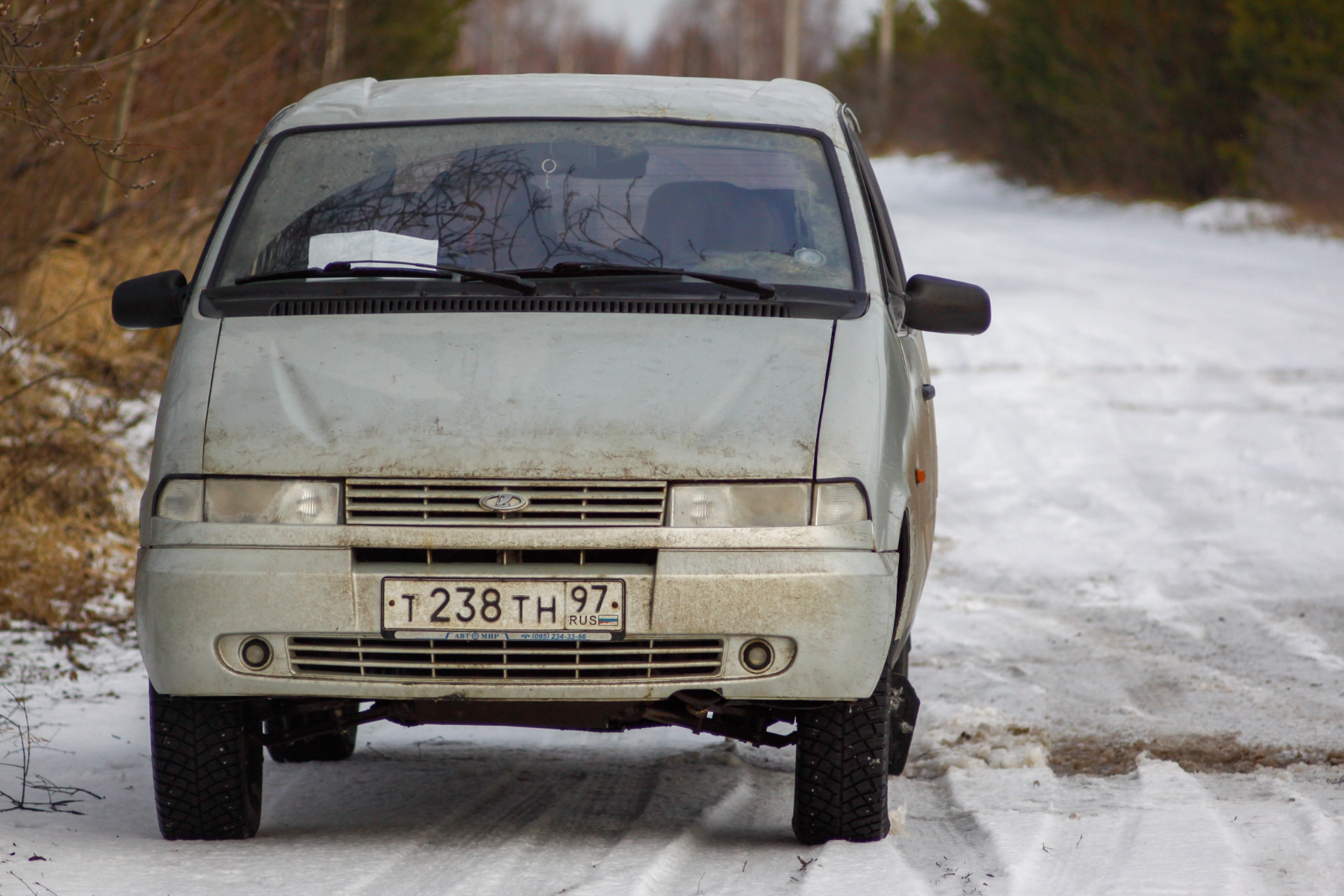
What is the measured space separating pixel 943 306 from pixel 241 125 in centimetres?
1085

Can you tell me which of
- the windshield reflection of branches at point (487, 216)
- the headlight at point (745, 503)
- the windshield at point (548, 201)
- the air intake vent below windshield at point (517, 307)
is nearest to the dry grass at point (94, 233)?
the windshield at point (548, 201)

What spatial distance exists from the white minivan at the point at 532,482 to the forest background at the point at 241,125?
90cm

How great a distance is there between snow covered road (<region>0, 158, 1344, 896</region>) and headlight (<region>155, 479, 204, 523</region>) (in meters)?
0.79

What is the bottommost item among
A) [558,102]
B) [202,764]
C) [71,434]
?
[71,434]

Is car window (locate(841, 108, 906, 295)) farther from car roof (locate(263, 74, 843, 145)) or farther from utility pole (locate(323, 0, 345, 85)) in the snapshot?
utility pole (locate(323, 0, 345, 85))

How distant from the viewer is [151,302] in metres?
4.29

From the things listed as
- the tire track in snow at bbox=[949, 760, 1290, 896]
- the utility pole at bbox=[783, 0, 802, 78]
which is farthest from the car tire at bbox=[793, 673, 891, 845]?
the utility pole at bbox=[783, 0, 802, 78]

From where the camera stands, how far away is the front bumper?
341 centimetres

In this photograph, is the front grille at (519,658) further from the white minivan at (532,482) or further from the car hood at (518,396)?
the car hood at (518,396)

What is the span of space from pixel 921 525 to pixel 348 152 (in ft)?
6.33

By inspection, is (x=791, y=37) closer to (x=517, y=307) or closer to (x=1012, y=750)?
(x=1012, y=750)

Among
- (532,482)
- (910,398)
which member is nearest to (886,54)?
(910,398)

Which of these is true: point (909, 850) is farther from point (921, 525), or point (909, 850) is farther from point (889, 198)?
point (889, 198)

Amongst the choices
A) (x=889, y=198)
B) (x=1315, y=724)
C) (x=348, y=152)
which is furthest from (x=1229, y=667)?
(x=889, y=198)
